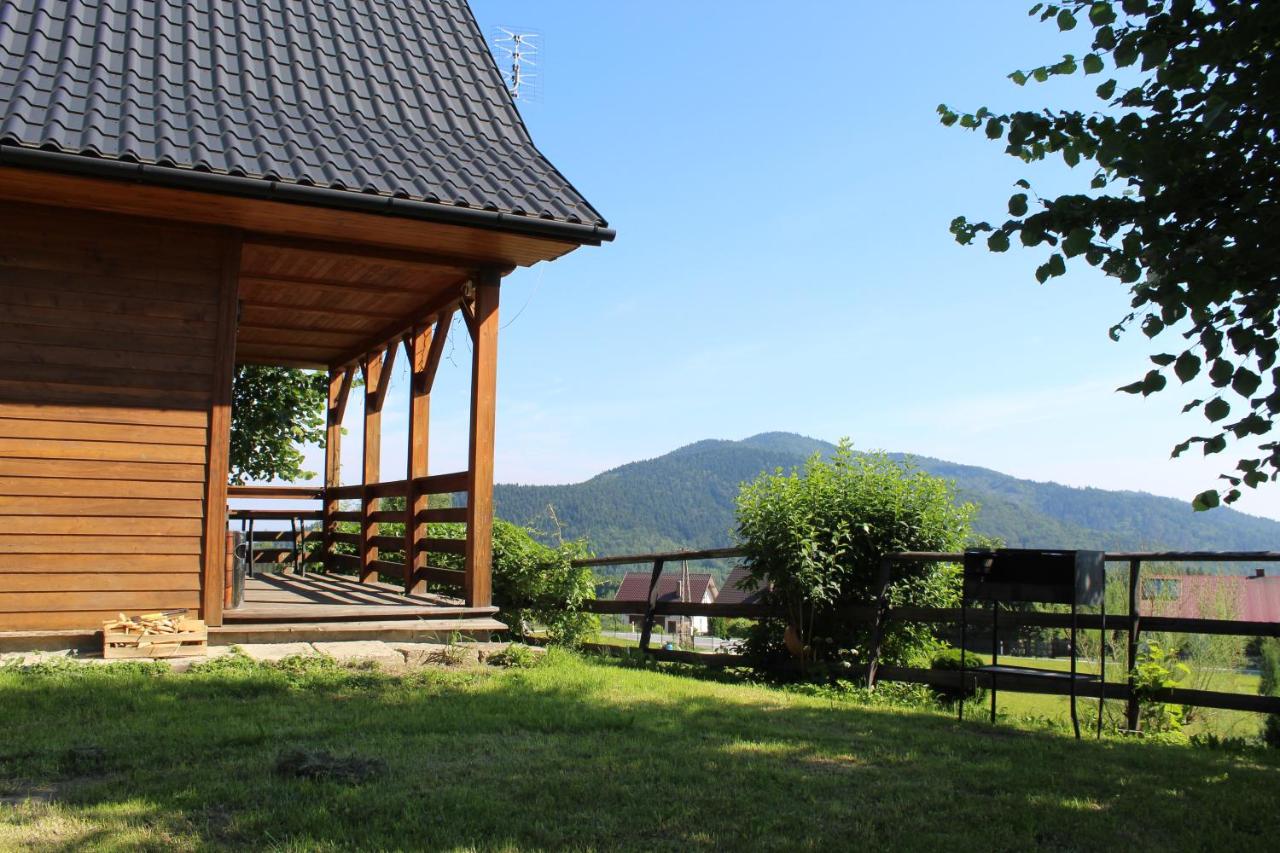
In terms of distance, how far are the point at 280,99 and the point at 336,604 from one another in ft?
13.7

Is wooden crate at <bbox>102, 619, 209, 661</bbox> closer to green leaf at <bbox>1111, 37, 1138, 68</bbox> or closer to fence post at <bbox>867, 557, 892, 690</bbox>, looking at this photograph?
fence post at <bbox>867, 557, 892, 690</bbox>

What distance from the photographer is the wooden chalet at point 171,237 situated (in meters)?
7.15

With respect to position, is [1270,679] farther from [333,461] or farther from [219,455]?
[333,461]

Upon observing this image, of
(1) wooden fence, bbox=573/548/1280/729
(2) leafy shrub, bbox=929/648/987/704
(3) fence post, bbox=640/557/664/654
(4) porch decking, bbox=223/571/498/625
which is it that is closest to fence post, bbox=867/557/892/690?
(1) wooden fence, bbox=573/548/1280/729

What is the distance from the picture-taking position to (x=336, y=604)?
9258 mm

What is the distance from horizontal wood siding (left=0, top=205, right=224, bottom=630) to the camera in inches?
284

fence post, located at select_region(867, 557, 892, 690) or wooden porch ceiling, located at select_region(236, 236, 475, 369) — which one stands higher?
wooden porch ceiling, located at select_region(236, 236, 475, 369)

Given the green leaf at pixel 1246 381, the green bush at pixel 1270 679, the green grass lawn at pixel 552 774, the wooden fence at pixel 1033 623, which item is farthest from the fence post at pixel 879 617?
the green leaf at pixel 1246 381

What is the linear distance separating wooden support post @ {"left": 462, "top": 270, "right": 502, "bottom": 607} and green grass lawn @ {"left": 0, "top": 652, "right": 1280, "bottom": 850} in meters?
1.72

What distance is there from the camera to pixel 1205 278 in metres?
4.10

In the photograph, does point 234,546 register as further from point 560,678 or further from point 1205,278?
point 1205,278

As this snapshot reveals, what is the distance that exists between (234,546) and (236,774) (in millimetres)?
5737

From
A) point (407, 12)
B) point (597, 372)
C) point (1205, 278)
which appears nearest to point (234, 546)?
point (407, 12)

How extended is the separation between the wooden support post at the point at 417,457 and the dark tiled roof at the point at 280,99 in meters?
2.77
